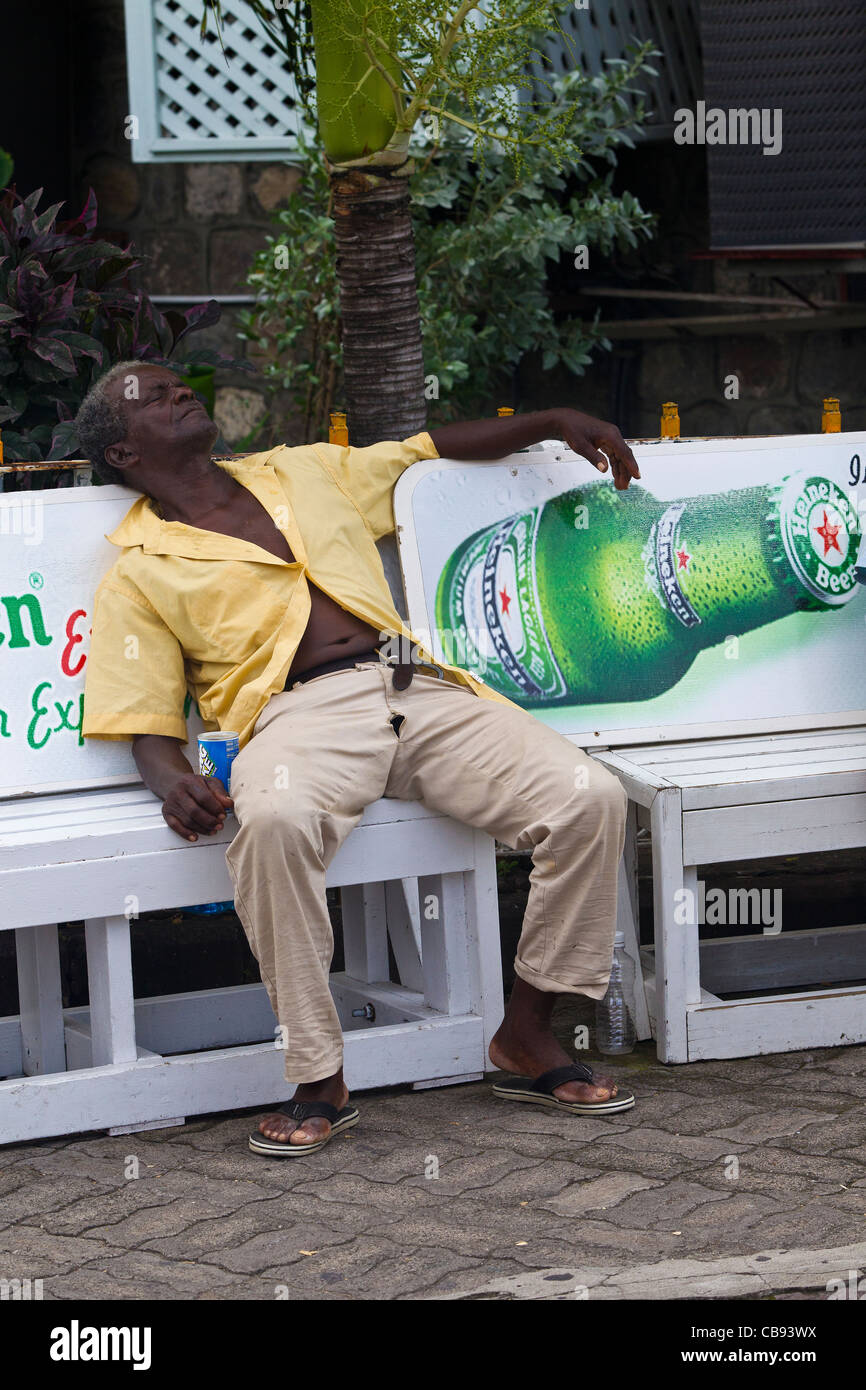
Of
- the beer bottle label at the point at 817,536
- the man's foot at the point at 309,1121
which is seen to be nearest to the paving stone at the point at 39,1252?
the man's foot at the point at 309,1121

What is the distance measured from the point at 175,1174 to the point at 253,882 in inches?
22.2

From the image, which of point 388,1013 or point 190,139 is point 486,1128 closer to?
point 388,1013

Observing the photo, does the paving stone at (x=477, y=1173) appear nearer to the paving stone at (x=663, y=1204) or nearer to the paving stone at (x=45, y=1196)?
the paving stone at (x=663, y=1204)

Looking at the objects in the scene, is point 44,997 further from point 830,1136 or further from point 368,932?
point 830,1136

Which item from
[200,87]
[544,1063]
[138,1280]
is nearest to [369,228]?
[544,1063]

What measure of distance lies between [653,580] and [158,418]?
4.05 ft

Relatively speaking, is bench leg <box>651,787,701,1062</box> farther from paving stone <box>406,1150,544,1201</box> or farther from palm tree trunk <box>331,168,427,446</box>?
palm tree trunk <box>331,168,427,446</box>

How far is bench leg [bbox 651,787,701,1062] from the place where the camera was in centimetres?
346

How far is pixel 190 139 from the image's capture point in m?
6.88

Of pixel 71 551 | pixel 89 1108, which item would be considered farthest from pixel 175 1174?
pixel 71 551

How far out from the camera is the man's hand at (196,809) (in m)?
3.27

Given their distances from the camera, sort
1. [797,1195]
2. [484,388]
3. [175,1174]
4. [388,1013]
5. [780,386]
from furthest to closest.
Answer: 1. [780,386]
2. [484,388]
3. [388,1013]
4. [175,1174]
5. [797,1195]

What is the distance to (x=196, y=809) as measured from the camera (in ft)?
10.7

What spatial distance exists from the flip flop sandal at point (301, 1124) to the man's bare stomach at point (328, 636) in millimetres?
950
